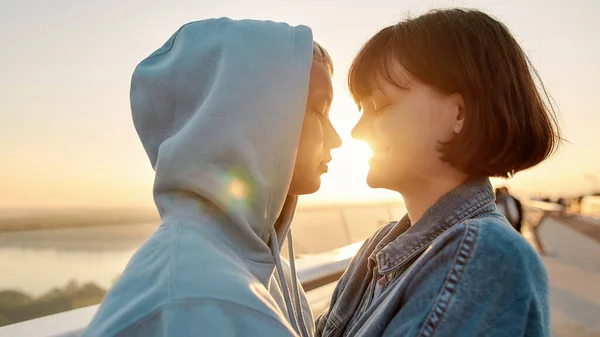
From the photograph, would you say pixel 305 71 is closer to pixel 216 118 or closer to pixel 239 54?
pixel 239 54

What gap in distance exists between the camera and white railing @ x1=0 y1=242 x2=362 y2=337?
1.36 meters

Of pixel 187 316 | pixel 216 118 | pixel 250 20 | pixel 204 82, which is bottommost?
pixel 187 316

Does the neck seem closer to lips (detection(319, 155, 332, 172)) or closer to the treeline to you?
lips (detection(319, 155, 332, 172))

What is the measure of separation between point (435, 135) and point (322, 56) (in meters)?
0.42

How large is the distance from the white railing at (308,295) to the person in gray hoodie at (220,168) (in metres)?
0.59

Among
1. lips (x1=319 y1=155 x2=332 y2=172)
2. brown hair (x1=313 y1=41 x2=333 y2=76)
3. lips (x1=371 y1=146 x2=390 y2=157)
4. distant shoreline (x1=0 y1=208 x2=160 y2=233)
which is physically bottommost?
lips (x1=371 y1=146 x2=390 y2=157)

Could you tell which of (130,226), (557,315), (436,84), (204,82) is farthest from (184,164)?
(557,315)

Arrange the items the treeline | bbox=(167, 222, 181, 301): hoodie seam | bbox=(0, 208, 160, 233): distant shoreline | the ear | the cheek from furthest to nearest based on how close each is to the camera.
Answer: bbox=(0, 208, 160, 233): distant shoreline < the treeline < the cheek < the ear < bbox=(167, 222, 181, 301): hoodie seam

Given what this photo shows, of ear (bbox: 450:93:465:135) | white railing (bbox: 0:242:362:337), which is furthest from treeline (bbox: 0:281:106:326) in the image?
ear (bbox: 450:93:465:135)

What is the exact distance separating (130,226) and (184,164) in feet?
3.52

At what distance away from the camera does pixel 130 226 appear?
200 cm

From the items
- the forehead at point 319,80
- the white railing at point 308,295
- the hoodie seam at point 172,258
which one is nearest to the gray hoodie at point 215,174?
the hoodie seam at point 172,258

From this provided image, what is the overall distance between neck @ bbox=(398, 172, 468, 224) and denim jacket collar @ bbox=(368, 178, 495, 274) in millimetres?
37

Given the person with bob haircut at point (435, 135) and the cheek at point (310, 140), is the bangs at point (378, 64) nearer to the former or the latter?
the person with bob haircut at point (435, 135)
